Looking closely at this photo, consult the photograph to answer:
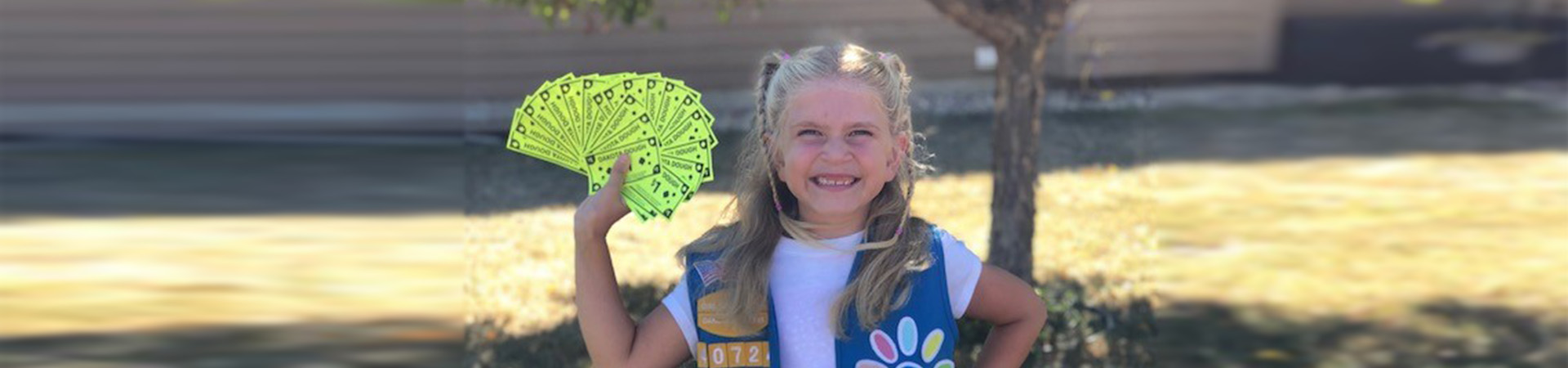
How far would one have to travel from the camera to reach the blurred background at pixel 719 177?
6773 millimetres

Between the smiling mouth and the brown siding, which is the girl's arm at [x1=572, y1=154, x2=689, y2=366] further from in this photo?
the brown siding

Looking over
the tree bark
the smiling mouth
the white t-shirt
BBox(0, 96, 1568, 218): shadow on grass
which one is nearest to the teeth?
the smiling mouth

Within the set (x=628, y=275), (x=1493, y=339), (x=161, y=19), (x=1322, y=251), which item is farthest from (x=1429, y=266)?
(x=161, y=19)

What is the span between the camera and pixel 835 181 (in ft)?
8.56

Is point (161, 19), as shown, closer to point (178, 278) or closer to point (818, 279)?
point (178, 278)

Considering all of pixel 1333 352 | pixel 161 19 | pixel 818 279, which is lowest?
pixel 1333 352

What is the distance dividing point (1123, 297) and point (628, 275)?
180 centimetres

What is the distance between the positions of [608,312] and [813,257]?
0.28 metres

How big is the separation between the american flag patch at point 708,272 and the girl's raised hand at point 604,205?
6.9 inches

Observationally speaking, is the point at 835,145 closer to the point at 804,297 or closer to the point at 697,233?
the point at 804,297

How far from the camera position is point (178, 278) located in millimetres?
7695

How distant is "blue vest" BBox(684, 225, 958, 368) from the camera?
2.64 metres

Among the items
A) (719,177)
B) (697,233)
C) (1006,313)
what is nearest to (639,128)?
(1006,313)

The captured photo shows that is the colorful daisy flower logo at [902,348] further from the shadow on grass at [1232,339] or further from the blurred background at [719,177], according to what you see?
the blurred background at [719,177]
